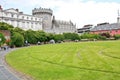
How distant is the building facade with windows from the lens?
457 feet

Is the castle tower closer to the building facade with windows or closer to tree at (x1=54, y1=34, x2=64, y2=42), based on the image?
the building facade with windows

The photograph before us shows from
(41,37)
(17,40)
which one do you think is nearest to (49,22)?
(41,37)

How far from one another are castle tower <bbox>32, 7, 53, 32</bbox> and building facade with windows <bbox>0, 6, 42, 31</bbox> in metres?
8.27

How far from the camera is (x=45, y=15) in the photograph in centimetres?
17800

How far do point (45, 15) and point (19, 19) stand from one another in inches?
1307

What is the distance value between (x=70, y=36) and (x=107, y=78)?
11793 centimetres

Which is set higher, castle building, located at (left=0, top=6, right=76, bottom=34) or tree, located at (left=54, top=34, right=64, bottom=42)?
castle building, located at (left=0, top=6, right=76, bottom=34)

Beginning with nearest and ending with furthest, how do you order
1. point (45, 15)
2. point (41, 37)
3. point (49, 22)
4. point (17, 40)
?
point (17, 40), point (41, 37), point (45, 15), point (49, 22)

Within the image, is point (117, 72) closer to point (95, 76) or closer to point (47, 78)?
point (95, 76)

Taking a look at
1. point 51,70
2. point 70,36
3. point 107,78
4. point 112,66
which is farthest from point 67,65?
point 70,36

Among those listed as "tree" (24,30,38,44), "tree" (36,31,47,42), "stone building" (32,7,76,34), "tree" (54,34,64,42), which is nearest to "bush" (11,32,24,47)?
"tree" (24,30,38,44)

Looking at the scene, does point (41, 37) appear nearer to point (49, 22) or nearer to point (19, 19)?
point (19, 19)

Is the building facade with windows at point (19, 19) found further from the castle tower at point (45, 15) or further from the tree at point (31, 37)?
the tree at point (31, 37)

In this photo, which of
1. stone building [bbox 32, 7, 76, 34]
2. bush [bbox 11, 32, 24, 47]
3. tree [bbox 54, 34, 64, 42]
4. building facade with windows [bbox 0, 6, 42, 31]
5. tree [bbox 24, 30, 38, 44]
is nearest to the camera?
bush [bbox 11, 32, 24, 47]
